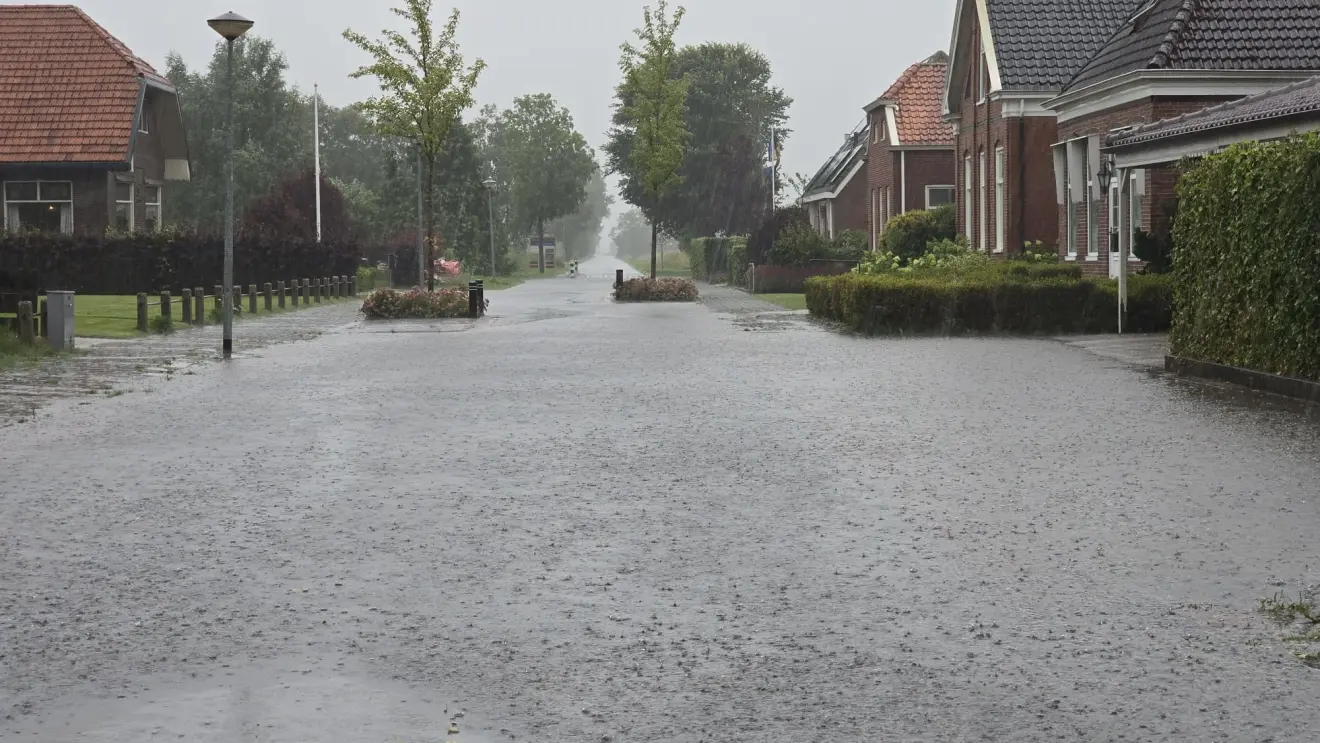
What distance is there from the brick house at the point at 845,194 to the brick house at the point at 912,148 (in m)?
4.57

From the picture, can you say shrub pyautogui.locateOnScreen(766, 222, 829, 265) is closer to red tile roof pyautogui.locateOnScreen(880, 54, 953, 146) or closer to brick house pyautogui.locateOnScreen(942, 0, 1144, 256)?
red tile roof pyautogui.locateOnScreen(880, 54, 953, 146)

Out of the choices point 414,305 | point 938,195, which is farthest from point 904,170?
point 414,305

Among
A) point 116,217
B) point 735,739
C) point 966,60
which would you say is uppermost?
point 966,60

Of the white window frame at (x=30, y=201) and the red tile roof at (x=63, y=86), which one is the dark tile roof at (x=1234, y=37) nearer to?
the red tile roof at (x=63, y=86)

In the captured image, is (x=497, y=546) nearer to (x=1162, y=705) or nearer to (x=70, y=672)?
(x=70, y=672)

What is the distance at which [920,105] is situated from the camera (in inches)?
2338

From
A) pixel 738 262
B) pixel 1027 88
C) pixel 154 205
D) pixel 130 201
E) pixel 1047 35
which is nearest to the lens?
pixel 1027 88

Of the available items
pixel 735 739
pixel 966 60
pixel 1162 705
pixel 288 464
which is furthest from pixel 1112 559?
pixel 966 60

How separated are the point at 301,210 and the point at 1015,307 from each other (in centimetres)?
4348

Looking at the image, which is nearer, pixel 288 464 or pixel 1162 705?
pixel 1162 705

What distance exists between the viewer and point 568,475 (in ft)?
37.1

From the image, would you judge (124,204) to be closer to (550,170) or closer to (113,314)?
(113,314)

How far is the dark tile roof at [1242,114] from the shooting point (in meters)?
20.5

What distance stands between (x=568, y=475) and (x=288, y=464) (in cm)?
206
